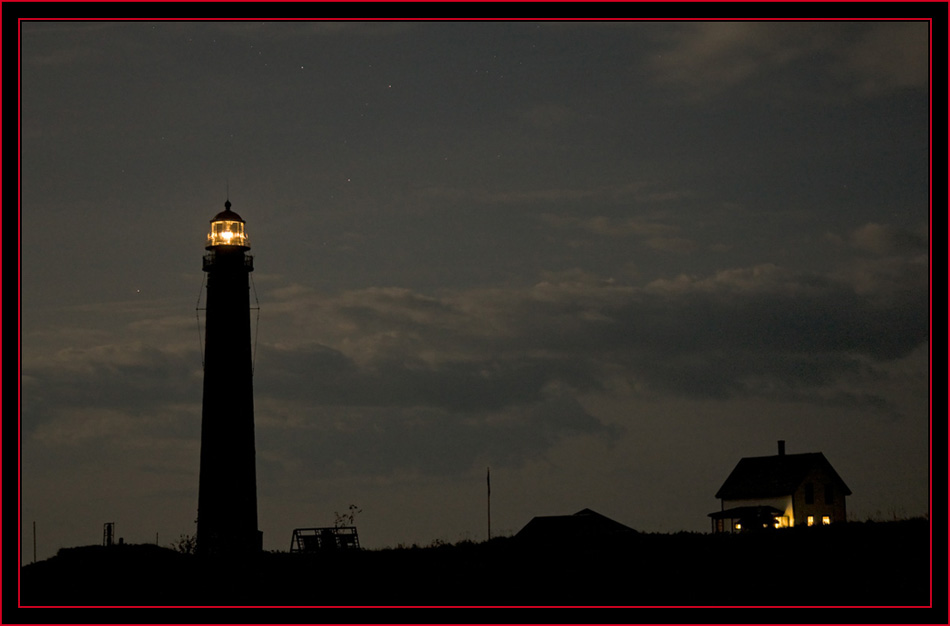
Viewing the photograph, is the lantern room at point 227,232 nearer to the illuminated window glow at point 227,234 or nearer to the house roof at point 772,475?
the illuminated window glow at point 227,234

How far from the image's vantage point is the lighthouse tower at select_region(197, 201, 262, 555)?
177 feet

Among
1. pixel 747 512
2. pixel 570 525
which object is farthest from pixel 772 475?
pixel 570 525

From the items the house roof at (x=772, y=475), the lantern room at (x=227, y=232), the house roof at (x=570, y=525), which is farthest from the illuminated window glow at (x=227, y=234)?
the house roof at (x=772, y=475)

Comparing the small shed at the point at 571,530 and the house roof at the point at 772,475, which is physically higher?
the house roof at the point at 772,475

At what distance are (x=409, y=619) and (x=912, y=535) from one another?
39.2 feet

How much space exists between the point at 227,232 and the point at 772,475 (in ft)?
Result: 106

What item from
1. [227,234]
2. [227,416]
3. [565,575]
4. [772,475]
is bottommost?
[565,575]

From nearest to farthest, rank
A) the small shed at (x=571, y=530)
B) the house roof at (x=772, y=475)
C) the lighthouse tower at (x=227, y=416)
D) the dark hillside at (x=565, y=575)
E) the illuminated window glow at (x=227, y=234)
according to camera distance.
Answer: the dark hillside at (x=565, y=575)
the small shed at (x=571, y=530)
the lighthouse tower at (x=227, y=416)
the illuminated window glow at (x=227, y=234)
the house roof at (x=772, y=475)

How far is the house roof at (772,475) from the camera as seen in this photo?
239ft

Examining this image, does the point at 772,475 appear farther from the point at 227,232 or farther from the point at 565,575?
the point at 565,575

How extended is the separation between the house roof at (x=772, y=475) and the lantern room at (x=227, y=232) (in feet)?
100

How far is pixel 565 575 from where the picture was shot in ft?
103

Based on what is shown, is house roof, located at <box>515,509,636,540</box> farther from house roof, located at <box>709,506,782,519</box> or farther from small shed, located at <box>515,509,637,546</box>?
house roof, located at <box>709,506,782,519</box>

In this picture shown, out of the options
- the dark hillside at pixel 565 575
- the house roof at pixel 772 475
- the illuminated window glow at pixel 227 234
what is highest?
the illuminated window glow at pixel 227 234
